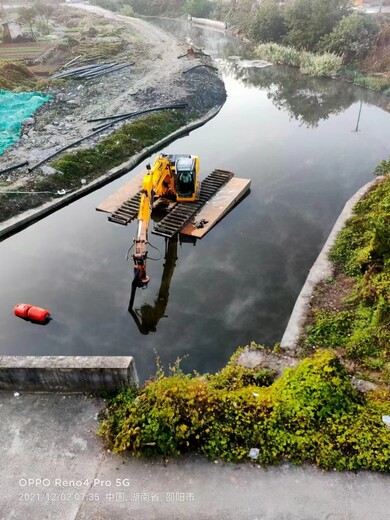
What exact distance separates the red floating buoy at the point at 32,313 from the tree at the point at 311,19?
115ft

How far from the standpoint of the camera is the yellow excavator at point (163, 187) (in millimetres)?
11994

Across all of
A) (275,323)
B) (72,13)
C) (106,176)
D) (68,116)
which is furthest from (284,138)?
(72,13)

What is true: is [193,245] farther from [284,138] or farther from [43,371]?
[284,138]

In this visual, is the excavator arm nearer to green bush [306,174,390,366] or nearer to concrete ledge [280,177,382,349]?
concrete ledge [280,177,382,349]

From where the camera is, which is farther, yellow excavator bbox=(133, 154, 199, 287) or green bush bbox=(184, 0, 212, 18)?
green bush bbox=(184, 0, 212, 18)

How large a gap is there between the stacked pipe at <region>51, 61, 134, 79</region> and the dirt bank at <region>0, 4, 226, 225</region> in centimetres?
67

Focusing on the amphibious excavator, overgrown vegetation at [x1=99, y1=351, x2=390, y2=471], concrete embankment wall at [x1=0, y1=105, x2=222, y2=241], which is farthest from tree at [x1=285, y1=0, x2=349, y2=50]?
overgrown vegetation at [x1=99, y1=351, x2=390, y2=471]

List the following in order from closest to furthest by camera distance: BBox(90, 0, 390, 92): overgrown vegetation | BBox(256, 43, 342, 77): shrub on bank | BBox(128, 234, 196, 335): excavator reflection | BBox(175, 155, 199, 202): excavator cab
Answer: BBox(128, 234, 196, 335): excavator reflection
BBox(175, 155, 199, 202): excavator cab
BBox(90, 0, 390, 92): overgrown vegetation
BBox(256, 43, 342, 77): shrub on bank

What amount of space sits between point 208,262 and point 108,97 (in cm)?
1721

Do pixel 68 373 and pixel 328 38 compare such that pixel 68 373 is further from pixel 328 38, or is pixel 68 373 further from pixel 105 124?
pixel 328 38

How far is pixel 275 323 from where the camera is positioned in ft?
38.6

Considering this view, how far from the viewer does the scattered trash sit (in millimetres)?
6815

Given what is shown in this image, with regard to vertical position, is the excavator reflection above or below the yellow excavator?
below

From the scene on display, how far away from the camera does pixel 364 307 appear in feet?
35.6
